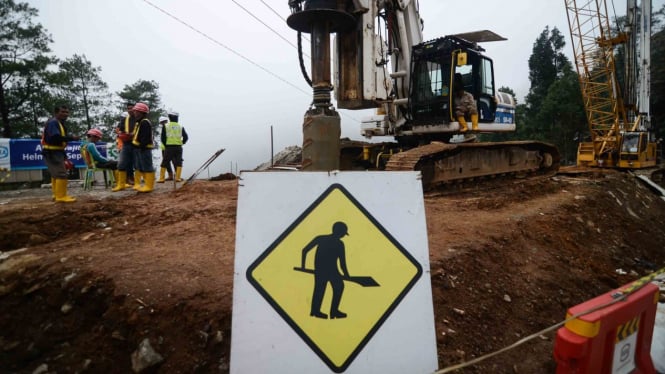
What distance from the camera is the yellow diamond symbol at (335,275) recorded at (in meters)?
1.63

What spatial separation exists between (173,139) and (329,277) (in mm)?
8524

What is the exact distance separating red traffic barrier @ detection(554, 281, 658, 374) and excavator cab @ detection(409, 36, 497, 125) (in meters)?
6.31

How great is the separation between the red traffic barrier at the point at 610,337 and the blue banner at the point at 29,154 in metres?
17.9

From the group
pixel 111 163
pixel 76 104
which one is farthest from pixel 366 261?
pixel 76 104

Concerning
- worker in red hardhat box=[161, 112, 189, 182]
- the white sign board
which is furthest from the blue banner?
the white sign board

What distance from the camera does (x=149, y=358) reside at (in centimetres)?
258

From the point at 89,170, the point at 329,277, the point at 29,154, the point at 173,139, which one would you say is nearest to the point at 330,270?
the point at 329,277

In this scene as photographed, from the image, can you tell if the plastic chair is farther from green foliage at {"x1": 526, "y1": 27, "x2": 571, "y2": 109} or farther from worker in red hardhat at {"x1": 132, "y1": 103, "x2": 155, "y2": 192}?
green foliage at {"x1": 526, "y1": 27, "x2": 571, "y2": 109}

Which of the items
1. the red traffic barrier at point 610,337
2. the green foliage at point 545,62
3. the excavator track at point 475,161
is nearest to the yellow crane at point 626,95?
the excavator track at point 475,161

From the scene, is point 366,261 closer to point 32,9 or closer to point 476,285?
point 476,285

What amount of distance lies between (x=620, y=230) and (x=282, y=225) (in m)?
7.14

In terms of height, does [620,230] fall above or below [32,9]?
below

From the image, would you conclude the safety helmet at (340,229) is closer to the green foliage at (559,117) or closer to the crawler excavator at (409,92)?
the crawler excavator at (409,92)

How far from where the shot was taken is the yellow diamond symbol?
1.63 meters
